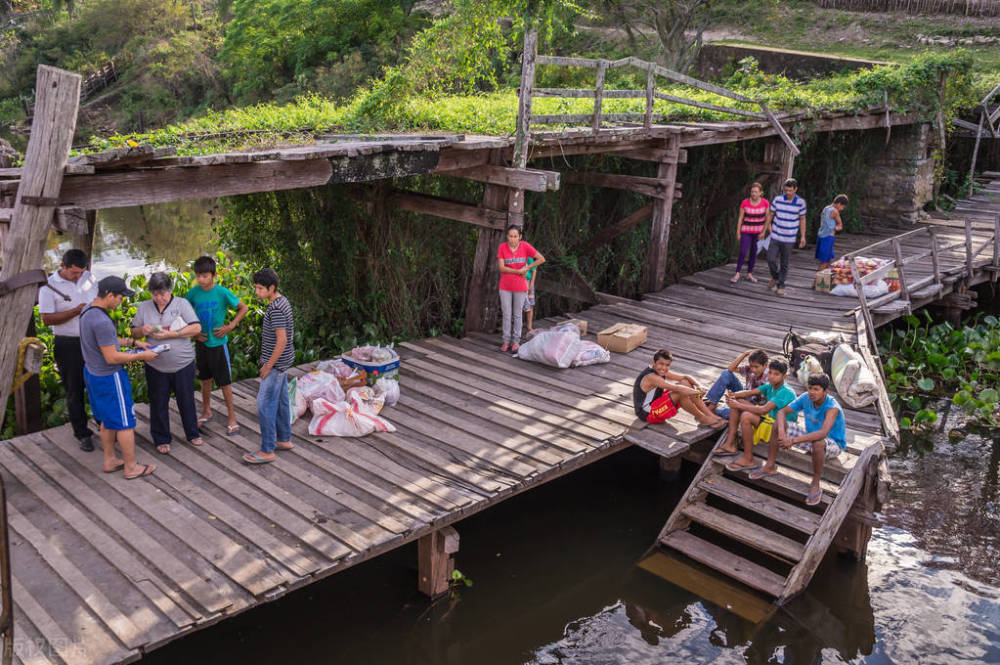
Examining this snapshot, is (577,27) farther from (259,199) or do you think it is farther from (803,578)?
(803,578)

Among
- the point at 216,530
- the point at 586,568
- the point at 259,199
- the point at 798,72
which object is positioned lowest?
the point at 586,568

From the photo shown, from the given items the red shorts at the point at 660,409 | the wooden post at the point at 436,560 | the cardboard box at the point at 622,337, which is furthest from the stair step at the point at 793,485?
the wooden post at the point at 436,560

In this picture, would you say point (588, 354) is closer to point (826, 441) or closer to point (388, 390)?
point (388, 390)

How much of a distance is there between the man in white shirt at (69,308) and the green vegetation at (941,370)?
959 cm

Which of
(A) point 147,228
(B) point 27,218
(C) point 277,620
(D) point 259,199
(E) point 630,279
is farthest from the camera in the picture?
(A) point 147,228

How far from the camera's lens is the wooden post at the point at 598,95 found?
916cm

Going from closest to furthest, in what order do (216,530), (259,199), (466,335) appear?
(216,530), (466,335), (259,199)

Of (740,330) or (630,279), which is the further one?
(630,279)

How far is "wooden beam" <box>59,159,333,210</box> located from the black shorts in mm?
1247

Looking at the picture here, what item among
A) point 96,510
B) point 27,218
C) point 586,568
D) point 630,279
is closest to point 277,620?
point 96,510

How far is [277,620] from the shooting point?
21.1 ft

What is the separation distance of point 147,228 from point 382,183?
14.8 meters

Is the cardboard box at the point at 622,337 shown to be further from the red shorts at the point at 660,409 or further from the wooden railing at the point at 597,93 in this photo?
the wooden railing at the point at 597,93

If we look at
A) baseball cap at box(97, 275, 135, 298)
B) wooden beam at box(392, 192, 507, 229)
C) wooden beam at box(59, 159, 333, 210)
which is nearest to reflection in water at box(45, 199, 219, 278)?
wooden beam at box(392, 192, 507, 229)
